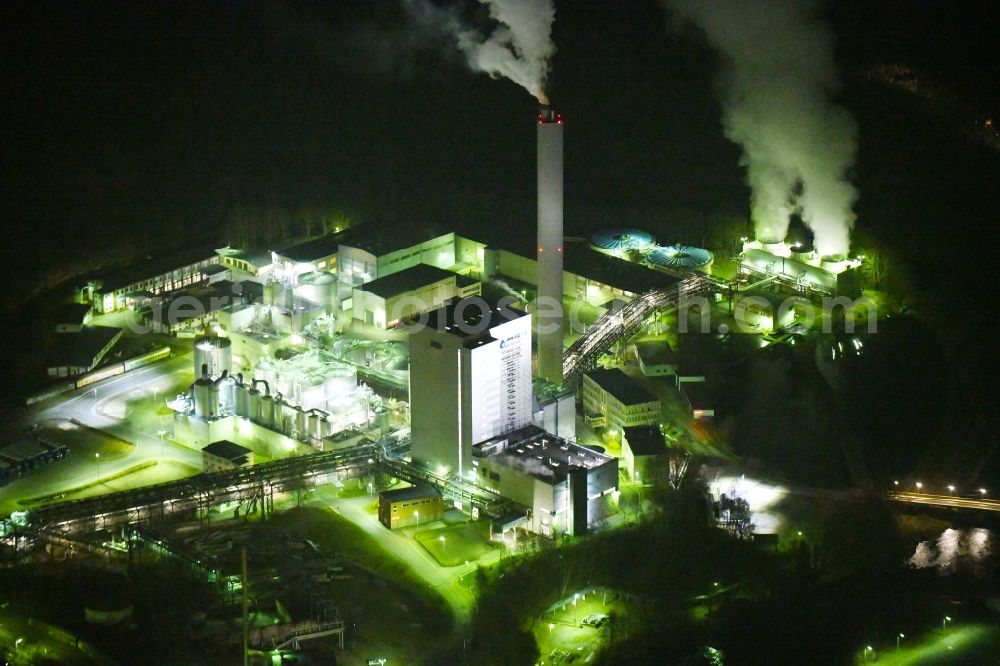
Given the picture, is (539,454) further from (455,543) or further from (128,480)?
(128,480)

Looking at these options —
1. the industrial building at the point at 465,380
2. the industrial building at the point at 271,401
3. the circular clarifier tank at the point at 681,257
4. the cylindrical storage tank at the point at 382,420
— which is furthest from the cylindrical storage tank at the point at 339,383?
the circular clarifier tank at the point at 681,257

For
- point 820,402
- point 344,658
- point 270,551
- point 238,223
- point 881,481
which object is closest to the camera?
point 344,658

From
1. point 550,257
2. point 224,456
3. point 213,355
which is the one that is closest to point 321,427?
point 224,456

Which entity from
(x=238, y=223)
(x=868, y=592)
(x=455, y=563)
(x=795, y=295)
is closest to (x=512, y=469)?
(x=455, y=563)

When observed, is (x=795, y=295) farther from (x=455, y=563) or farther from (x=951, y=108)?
(x=455, y=563)

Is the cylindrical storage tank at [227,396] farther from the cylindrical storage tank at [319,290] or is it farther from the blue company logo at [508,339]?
the blue company logo at [508,339]
